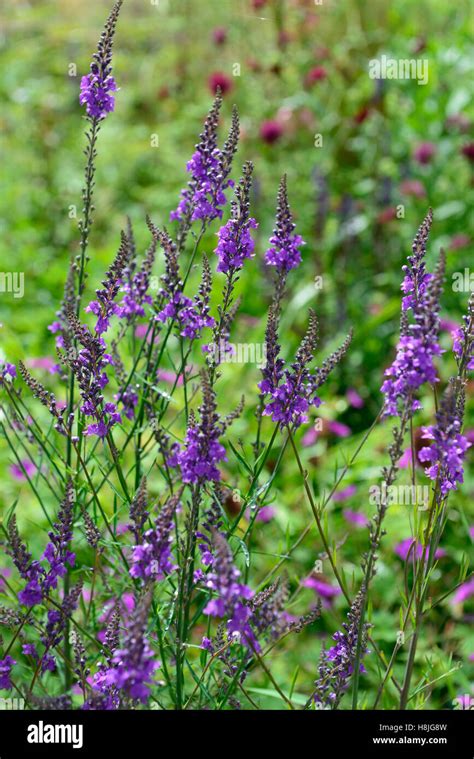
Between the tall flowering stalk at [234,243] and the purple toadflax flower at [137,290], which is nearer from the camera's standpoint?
the tall flowering stalk at [234,243]

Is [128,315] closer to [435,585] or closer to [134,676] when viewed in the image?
[134,676]

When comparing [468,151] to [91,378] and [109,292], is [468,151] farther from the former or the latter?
[91,378]

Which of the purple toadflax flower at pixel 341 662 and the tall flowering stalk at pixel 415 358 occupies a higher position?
the tall flowering stalk at pixel 415 358

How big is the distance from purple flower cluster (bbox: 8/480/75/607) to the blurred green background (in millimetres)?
1718

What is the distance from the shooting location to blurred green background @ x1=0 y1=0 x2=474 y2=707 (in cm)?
444

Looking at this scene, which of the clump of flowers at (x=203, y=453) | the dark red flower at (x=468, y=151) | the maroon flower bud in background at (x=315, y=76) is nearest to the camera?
the clump of flowers at (x=203, y=453)

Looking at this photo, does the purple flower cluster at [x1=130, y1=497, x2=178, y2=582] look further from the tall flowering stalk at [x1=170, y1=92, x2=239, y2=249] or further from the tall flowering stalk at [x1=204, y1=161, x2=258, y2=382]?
the tall flowering stalk at [x1=170, y1=92, x2=239, y2=249]

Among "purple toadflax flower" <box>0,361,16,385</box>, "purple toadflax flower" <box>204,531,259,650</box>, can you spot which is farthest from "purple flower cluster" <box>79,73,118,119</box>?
"purple toadflax flower" <box>204,531,259,650</box>

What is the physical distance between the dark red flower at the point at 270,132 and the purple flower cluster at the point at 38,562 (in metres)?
4.12

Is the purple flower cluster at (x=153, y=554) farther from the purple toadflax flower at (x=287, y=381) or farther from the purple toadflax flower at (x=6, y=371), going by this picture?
the purple toadflax flower at (x=6, y=371)

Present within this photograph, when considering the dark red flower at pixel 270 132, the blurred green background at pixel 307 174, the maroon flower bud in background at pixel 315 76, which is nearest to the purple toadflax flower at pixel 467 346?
the blurred green background at pixel 307 174

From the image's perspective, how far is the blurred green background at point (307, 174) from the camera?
4.44 metres

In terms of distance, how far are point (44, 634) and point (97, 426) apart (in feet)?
1.67

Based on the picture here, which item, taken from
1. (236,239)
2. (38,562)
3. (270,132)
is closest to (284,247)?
(236,239)
